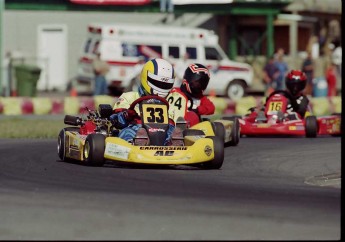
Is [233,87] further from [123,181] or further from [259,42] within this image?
[123,181]

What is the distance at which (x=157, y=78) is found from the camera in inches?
549

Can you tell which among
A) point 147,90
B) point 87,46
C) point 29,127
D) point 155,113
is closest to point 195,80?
point 147,90

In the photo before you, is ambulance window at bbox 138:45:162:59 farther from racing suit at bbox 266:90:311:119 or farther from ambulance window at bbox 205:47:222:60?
racing suit at bbox 266:90:311:119

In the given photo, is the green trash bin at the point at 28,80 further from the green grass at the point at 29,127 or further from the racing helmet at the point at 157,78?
the racing helmet at the point at 157,78

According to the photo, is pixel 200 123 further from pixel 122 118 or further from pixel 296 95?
pixel 296 95

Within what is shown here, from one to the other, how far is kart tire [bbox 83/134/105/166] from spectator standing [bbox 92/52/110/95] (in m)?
15.7

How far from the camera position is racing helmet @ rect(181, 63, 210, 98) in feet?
54.4

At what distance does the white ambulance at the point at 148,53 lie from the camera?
105ft

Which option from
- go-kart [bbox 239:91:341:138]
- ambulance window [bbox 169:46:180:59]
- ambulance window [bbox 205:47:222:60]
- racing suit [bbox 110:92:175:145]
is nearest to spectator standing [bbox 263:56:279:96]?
ambulance window [bbox 205:47:222:60]

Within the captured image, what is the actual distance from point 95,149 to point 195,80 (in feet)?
12.2

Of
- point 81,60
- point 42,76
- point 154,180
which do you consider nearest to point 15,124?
point 154,180

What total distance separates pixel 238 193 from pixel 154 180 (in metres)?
1.34

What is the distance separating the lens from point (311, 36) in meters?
41.7

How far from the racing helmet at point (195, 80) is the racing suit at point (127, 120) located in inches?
92.4
